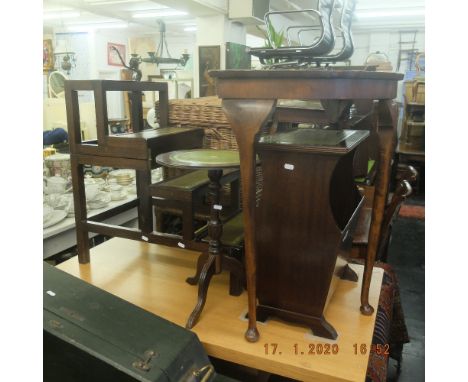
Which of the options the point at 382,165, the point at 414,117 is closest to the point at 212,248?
the point at 382,165

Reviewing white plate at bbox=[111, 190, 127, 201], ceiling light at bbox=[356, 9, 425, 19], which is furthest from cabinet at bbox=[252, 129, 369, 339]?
ceiling light at bbox=[356, 9, 425, 19]

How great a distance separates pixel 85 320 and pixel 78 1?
18.4 ft

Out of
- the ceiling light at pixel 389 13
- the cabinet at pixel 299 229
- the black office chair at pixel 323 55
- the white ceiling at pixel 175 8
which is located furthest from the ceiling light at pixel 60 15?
the cabinet at pixel 299 229

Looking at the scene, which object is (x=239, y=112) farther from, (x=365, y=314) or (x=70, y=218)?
(x=70, y=218)

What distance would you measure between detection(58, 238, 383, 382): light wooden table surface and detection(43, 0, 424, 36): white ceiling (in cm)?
281

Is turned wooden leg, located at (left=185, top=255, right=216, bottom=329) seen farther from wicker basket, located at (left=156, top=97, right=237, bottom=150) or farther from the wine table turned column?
wicker basket, located at (left=156, top=97, right=237, bottom=150)

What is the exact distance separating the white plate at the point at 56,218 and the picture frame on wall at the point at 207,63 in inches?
102

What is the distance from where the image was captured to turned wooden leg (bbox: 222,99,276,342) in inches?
44.4

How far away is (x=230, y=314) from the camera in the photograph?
5.16 ft

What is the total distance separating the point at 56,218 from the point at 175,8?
9.25ft

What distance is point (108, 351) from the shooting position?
1.11m

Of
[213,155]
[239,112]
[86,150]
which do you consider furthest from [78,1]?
[239,112]

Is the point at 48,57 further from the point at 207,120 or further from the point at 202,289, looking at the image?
the point at 202,289

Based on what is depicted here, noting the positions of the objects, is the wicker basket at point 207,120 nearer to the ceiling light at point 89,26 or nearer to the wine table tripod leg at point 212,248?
the wine table tripod leg at point 212,248
